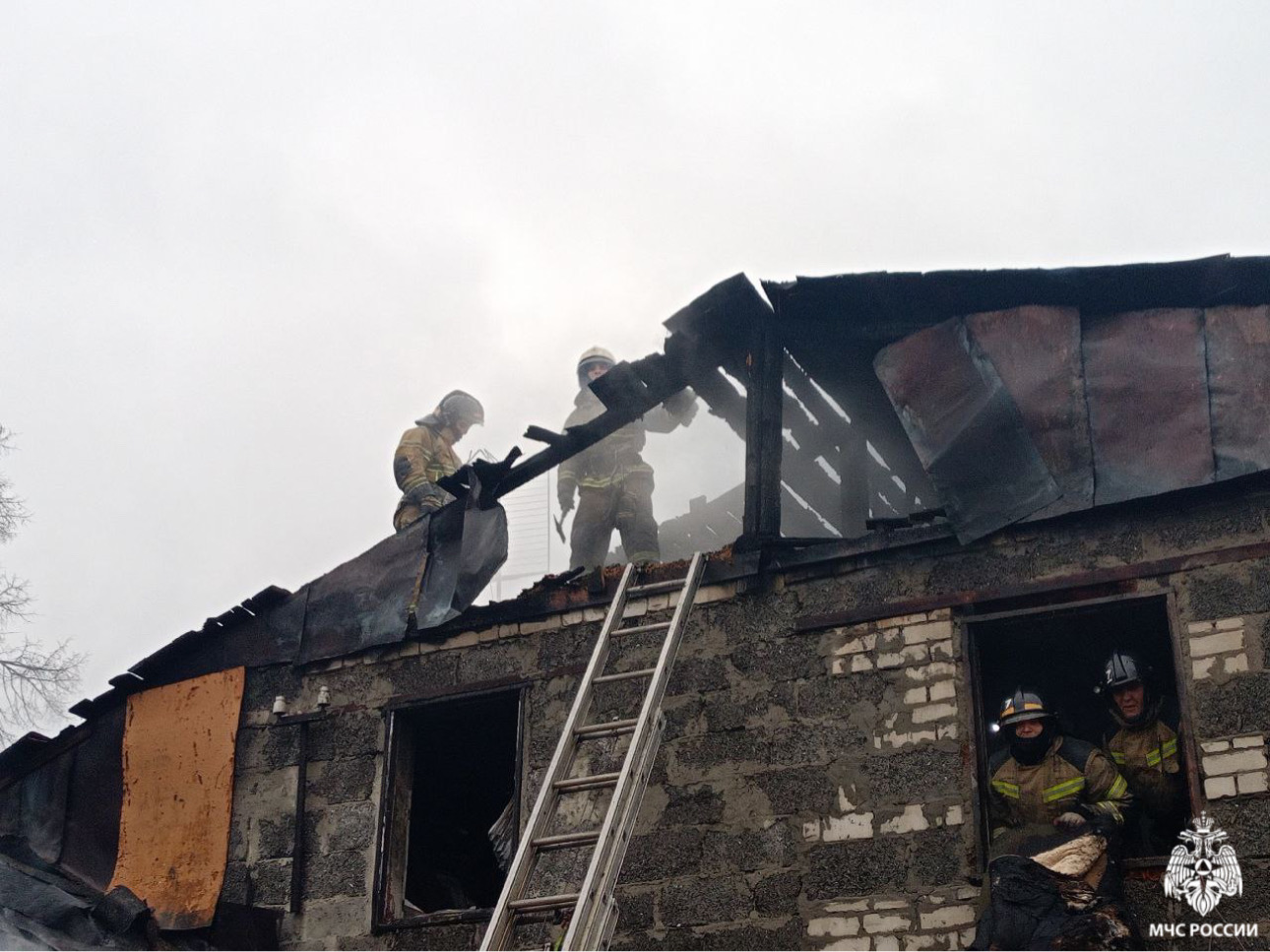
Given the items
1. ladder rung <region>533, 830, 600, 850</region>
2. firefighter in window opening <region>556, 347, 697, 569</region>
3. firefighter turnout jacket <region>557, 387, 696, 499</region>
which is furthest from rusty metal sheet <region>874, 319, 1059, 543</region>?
firefighter turnout jacket <region>557, 387, 696, 499</region>

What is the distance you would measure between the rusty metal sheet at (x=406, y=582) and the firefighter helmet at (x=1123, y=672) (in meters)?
3.89

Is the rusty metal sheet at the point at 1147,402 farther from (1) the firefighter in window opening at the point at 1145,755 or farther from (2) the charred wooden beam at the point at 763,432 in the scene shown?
(2) the charred wooden beam at the point at 763,432

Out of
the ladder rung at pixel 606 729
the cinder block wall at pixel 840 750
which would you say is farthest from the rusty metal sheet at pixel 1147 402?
the ladder rung at pixel 606 729

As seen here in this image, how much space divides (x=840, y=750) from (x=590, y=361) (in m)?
5.25

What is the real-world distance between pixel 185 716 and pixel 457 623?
2.15 m

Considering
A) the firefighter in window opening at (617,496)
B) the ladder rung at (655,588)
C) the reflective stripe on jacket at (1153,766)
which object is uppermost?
the firefighter in window opening at (617,496)

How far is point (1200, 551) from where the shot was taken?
7.38m

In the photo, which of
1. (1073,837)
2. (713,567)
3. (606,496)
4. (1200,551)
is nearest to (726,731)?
(713,567)

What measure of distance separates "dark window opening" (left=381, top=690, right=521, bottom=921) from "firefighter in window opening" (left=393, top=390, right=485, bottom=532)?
5.88 ft

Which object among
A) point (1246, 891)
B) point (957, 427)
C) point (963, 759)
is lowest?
point (1246, 891)

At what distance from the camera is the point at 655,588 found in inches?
345

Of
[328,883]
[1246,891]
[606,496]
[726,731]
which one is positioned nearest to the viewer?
[1246,891]

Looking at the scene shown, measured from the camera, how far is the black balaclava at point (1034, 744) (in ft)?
24.5

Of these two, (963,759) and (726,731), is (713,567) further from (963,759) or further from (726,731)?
(963,759)
